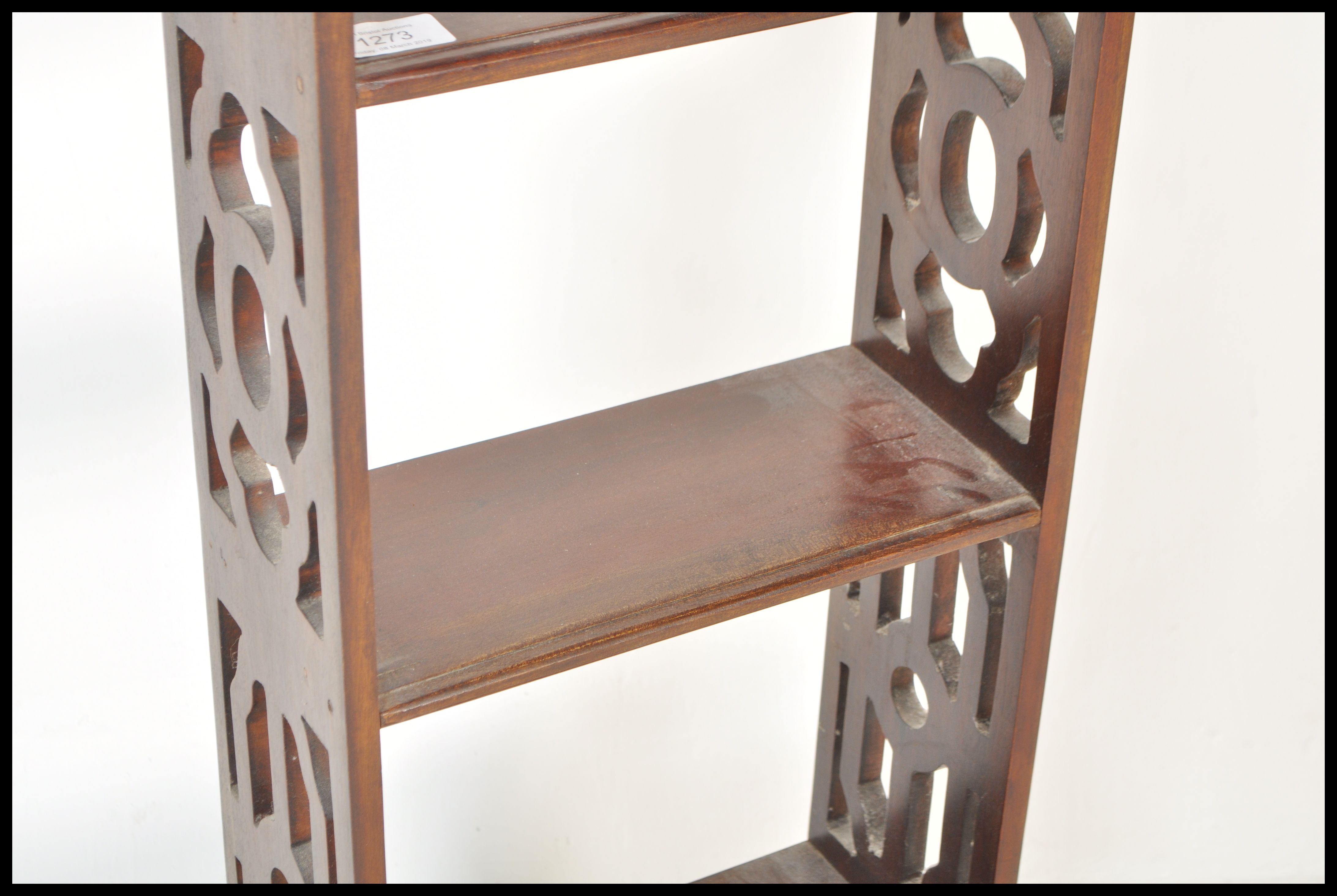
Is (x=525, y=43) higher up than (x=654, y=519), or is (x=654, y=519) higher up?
(x=525, y=43)

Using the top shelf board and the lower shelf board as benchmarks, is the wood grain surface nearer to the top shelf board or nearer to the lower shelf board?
the lower shelf board

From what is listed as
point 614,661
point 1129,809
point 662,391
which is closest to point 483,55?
point 662,391

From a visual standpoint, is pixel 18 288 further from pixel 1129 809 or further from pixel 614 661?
pixel 1129 809

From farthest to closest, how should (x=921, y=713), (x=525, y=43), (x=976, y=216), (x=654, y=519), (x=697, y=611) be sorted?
1. (x=921, y=713)
2. (x=976, y=216)
3. (x=654, y=519)
4. (x=697, y=611)
5. (x=525, y=43)

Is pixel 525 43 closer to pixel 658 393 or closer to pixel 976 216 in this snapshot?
pixel 976 216

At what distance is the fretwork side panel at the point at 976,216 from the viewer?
1.33 meters

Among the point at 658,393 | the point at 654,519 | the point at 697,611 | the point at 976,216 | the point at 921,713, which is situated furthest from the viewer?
the point at 658,393

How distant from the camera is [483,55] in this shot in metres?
1.09

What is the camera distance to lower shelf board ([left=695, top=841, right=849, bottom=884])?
1.86m

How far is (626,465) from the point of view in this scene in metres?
1.47

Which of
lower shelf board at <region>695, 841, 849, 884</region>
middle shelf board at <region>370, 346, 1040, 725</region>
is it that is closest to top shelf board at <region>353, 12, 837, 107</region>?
middle shelf board at <region>370, 346, 1040, 725</region>

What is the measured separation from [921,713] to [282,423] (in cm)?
82

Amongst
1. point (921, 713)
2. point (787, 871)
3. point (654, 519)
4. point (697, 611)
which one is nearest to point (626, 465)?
point (654, 519)
